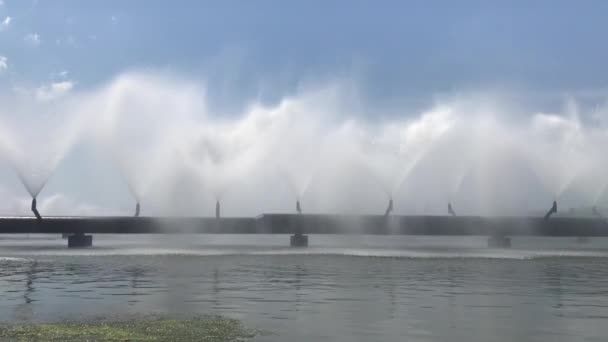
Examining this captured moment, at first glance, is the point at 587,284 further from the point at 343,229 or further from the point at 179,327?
the point at 343,229

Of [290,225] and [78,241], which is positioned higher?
[290,225]

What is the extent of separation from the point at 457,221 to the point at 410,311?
2803 inches

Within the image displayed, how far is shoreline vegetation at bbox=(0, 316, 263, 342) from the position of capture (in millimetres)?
16766

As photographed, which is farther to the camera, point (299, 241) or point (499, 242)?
point (499, 242)

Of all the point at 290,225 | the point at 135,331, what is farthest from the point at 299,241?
the point at 135,331

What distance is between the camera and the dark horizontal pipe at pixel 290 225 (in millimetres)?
88000

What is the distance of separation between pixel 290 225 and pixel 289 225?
0.15 metres

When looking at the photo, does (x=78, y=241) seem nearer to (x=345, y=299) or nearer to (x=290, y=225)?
(x=290, y=225)

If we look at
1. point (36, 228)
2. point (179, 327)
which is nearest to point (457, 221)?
point (36, 228)

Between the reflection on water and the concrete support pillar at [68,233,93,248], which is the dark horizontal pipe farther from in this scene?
the reflection on water

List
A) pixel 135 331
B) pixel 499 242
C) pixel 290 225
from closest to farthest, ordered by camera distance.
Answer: pixel 135 331
pixel 290 225
pixel 499 242

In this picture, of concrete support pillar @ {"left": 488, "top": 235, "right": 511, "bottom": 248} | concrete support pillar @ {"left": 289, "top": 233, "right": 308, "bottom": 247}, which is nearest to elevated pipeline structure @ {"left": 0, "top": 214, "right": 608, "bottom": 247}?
concrete support pillar @ {"left": 488, "top": 235, "right": 511, "bottom": 248}

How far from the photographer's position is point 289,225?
293ft

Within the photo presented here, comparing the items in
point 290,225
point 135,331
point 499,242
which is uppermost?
point 290,225
